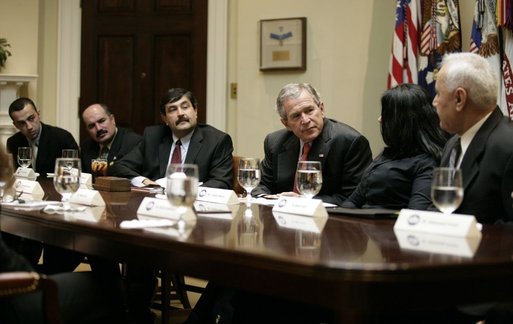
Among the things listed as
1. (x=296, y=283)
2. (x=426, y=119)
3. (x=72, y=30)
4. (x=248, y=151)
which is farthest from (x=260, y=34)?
(x=296, y=283)

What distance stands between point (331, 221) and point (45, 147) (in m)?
3.47

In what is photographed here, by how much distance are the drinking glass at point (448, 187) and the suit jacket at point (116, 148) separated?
10.7 ft

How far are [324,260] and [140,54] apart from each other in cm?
551

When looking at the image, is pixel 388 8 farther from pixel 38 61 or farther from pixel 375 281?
pixel 375 281

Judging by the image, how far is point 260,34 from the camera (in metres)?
6.10

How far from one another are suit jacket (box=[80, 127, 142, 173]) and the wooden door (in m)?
1.50

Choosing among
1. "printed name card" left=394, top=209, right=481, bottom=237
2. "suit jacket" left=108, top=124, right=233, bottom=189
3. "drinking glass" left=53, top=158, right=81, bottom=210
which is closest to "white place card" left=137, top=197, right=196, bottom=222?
"drinking glass" left=53, top=158, right=81, bottom=210

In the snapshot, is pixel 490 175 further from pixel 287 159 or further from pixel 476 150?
pixel 287 159

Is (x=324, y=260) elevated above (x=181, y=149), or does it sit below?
below

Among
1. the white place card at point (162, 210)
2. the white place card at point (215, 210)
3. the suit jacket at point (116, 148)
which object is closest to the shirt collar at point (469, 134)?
the white place card at point (215, 210)

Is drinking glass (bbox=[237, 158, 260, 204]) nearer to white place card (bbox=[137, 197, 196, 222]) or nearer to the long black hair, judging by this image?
white place card (bbox=[137, 197, 196, 222])

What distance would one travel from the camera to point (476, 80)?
92.1 inches

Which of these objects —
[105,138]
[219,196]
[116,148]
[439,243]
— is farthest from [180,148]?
[439,243]

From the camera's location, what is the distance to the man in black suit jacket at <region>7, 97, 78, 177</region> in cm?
515
